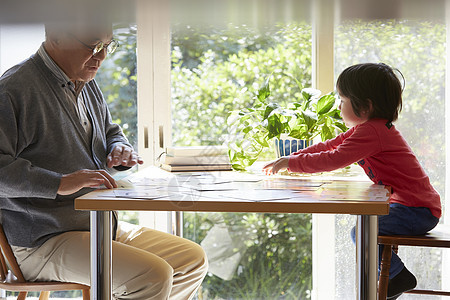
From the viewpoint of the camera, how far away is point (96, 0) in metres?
0.12

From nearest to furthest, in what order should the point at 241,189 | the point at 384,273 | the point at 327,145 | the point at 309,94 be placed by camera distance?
the point at 241,189 < the point at 384,273 < the point at 327,145 < the point at 309,94

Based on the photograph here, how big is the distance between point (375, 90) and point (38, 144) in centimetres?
106

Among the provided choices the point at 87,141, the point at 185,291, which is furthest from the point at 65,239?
the point at 185,291

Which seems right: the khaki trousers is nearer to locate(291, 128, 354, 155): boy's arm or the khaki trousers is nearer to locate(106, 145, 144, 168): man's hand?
locate(106, 145, 144, 168): man's hand

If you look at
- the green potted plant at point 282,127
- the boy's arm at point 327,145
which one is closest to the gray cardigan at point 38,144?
the green potted plant at point 282,127

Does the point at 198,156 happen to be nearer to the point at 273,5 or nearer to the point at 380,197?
the point at 380,197

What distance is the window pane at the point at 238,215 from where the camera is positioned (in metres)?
2.58

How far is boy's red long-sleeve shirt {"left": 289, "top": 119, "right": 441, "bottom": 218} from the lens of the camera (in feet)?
5.51

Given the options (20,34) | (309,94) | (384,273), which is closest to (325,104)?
(309,94)

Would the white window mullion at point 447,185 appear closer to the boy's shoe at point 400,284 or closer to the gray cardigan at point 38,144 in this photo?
the boy's shoe at point 400,284

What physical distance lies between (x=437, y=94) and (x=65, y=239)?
1.78 m

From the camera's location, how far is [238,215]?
8.77 feet

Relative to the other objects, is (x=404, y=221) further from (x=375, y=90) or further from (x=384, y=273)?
(x=375, y=90)

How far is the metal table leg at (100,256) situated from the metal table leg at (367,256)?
0.63 m
